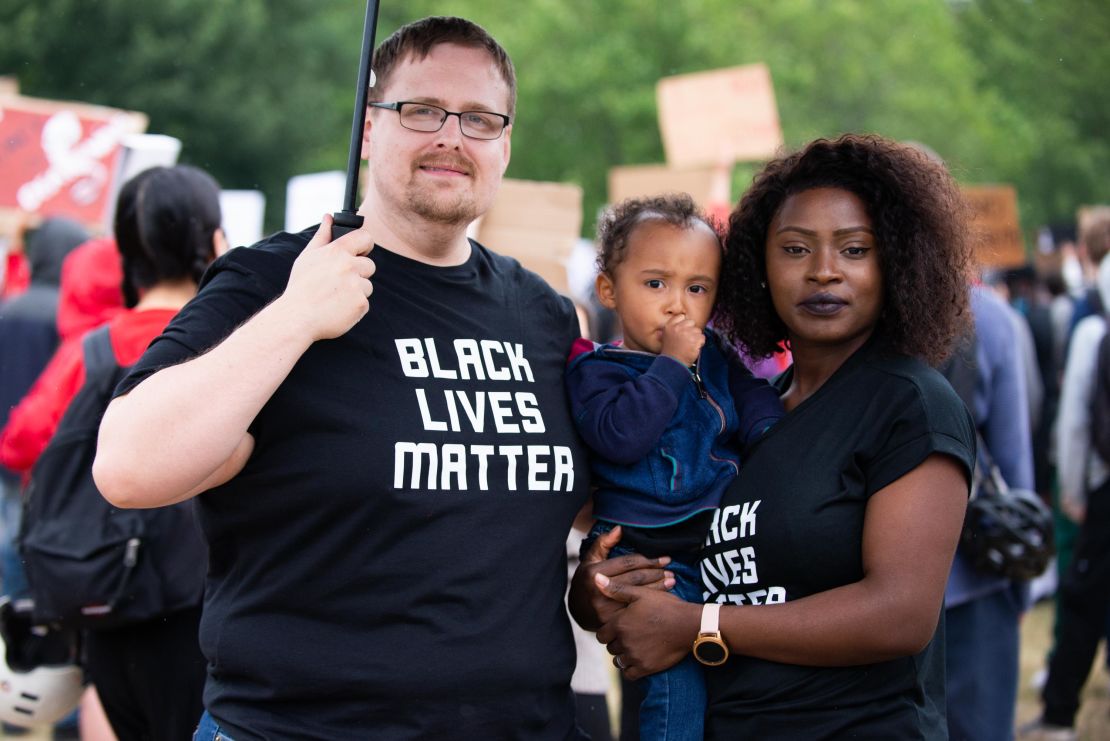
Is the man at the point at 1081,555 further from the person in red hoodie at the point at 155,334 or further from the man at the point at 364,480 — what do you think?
the person in red hoodie at the point at 155,334

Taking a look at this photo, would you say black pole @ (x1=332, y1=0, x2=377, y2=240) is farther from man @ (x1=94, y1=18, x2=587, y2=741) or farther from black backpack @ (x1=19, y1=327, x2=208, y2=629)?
black backpack @ (x1=19, y1=327, x2=208, y2=629)

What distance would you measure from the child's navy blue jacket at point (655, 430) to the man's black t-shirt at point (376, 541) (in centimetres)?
22

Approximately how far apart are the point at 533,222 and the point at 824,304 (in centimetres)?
304

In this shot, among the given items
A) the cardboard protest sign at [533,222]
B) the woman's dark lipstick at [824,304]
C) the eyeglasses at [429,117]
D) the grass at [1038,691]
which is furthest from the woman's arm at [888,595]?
the grass at [1038,691]

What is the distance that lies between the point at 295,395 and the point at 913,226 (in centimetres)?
138

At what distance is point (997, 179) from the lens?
2834cm

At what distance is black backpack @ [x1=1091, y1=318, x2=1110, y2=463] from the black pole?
15.5ft

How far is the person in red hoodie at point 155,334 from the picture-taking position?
3.41m

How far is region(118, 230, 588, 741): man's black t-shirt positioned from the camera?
2379 mm


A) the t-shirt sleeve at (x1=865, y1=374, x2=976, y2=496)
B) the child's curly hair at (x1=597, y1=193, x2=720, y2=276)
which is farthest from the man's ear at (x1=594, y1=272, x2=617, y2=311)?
the t-shirt sleeve at (x1=865, y1=374, x2=976, y2=496)

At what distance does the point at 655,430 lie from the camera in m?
2.71

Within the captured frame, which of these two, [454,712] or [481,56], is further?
[481,56]

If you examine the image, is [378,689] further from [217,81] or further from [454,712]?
[217,81]

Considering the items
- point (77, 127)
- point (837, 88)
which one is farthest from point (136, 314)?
point (837, 88)
